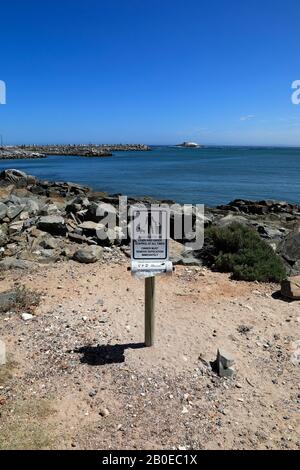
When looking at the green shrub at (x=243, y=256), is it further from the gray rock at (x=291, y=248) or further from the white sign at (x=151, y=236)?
the white sign at (x=151, y=236)

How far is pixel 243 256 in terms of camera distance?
8.81m

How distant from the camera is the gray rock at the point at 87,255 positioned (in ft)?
29.8

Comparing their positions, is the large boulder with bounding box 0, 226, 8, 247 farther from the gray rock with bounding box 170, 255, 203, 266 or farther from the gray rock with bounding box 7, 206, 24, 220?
the gray rock with bounding box 170, 255, 203, 266

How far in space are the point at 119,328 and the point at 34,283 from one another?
2.48 meters

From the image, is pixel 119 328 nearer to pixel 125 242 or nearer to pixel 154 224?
pixel 154 224

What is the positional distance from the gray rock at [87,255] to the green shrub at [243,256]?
2.65 meters

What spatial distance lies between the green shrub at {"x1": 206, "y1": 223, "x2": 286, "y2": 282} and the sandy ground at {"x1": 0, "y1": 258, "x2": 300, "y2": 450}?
63 centimetres

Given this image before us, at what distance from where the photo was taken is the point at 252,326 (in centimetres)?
641

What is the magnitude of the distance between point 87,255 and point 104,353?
152 inches

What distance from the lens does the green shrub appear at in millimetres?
8383

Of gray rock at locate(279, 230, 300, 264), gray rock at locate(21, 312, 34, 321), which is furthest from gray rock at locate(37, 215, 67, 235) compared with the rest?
gray rock at locate(279, 230, 300, 264)
